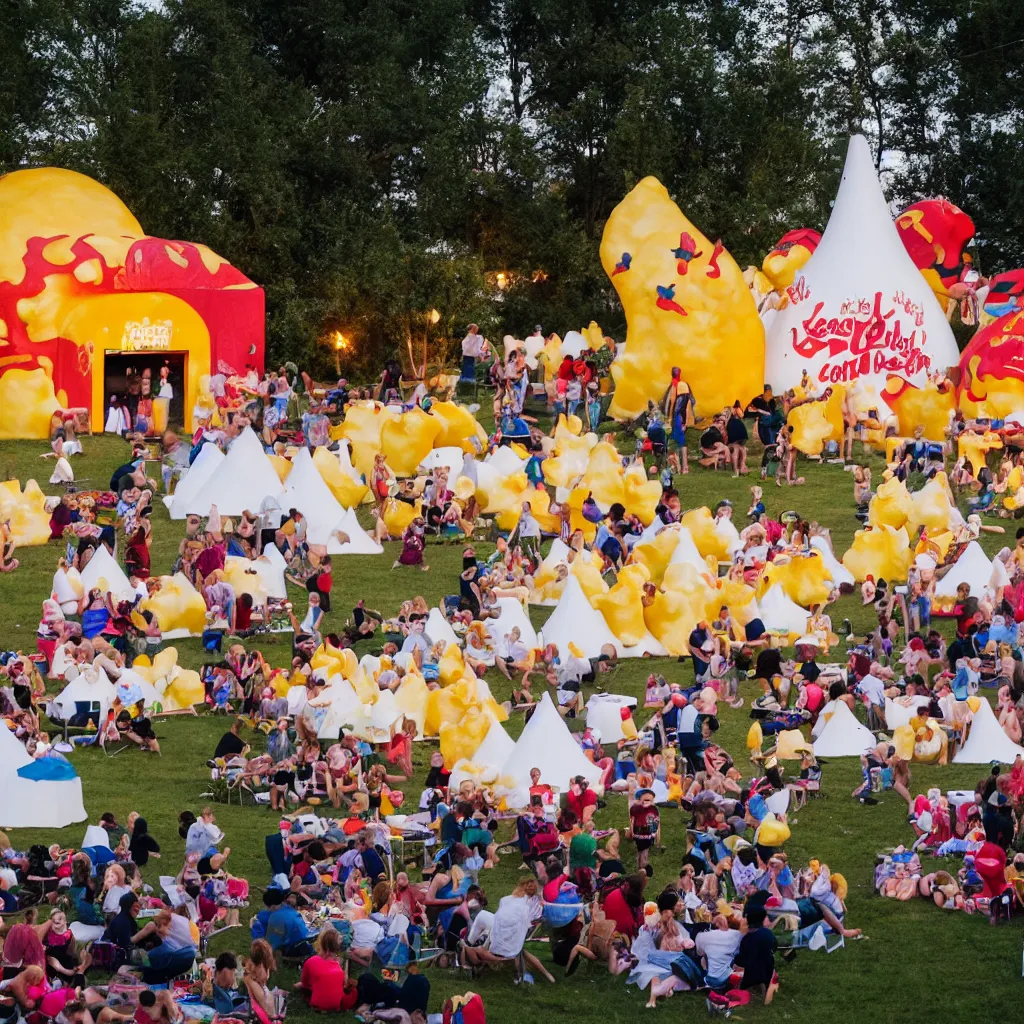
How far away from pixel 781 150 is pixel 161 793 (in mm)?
28978

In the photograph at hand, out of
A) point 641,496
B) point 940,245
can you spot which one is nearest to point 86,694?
point 641,496

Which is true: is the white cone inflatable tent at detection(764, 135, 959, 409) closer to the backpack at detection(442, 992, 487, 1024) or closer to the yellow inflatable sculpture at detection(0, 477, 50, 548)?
the yellow inflatable sculpture at detection(0, 477, 50, 548)

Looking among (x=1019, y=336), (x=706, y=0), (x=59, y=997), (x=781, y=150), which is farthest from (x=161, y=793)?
(x=706, y=0)

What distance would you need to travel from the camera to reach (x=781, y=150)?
5009 cm

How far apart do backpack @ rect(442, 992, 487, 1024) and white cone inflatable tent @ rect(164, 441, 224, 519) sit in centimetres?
1750

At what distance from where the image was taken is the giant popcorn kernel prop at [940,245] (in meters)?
44.6

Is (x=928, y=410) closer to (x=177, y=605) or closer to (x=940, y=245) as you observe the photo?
(x=940, y=245)

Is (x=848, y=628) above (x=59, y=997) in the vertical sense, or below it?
above

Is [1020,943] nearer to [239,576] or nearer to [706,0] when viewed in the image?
[239,576]

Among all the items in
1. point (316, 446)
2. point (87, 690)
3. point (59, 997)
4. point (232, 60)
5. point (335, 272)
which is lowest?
point (59, 997)

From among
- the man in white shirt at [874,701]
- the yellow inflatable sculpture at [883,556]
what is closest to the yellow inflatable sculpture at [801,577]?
the yellow inflatable sculpture at [883,556]

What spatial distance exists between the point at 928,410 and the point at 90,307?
14523 mm

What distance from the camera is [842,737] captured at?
25.9 metres

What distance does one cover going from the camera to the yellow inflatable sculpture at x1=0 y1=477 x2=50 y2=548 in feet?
113
